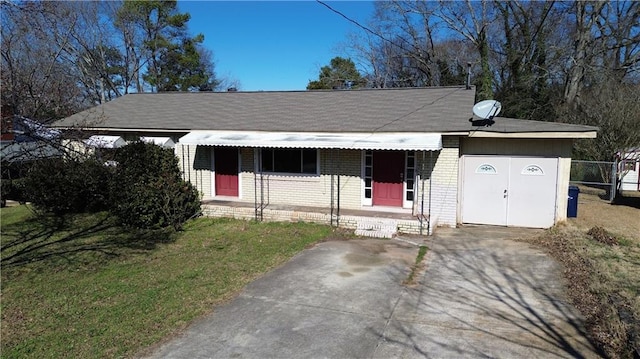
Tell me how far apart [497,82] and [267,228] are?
Answer: 96.2ft

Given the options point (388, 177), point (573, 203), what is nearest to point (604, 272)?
point (573, 203)

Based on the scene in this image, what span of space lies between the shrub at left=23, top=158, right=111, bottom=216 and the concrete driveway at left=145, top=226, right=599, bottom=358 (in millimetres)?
9473

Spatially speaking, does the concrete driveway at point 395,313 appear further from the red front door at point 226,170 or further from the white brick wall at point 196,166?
the white brick wall at point 196,166

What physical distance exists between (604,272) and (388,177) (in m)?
6.68

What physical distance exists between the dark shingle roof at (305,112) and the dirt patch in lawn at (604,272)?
3078 millimetres

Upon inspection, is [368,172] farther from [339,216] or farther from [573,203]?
[573,203]

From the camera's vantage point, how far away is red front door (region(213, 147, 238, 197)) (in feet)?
50.8

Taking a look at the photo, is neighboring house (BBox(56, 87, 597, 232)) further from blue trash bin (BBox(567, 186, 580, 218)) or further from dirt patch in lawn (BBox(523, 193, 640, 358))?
blue trash bin (BBox(567, 186, 580, 218))

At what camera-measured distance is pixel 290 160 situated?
1462 cm

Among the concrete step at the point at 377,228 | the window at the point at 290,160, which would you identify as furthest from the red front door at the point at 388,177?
the window at the point at 290,160

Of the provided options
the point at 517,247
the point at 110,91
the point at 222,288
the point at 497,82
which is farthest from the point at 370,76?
the point at 222,288

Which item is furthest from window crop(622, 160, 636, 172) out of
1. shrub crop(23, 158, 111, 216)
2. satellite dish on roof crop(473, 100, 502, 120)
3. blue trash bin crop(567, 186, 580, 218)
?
shrub crop(23, 158, 111, 216)

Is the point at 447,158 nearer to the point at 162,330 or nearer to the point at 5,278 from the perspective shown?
the point at 162,330

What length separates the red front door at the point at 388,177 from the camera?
13.5 metres
